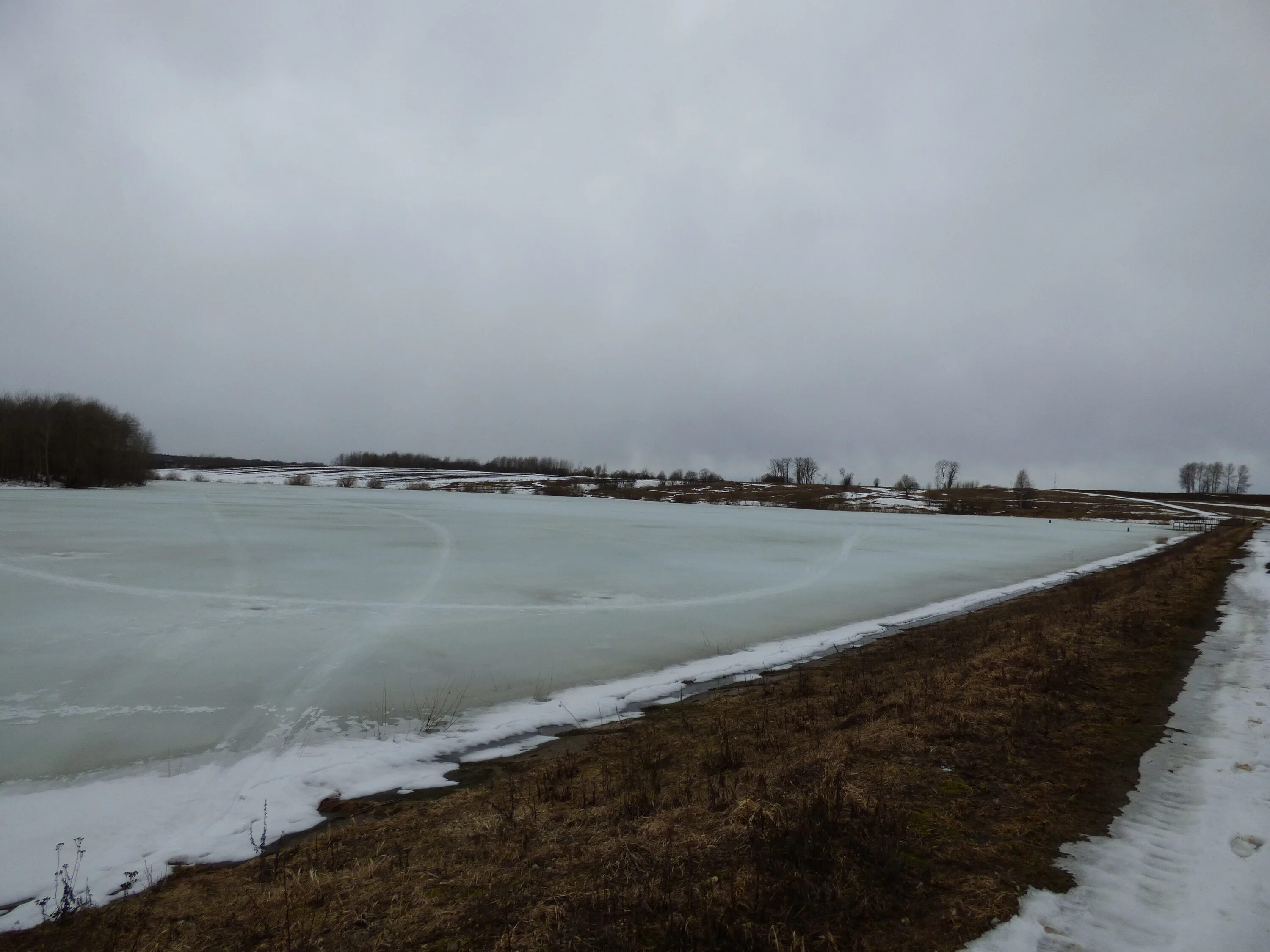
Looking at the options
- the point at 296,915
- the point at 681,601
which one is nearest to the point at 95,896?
the point at 296,915

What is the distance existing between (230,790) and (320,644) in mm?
3943

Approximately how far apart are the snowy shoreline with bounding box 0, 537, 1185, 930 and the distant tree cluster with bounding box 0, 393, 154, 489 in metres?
73.8

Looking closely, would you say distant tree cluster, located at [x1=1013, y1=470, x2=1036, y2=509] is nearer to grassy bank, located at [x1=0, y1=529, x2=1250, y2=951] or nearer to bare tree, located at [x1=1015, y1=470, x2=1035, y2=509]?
bare tree, located at [x1=1015, y1=470, x2=1035, y2=509]

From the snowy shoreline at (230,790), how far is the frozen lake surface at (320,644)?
22 millimetres

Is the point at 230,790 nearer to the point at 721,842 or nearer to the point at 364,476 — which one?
the point at 721,842

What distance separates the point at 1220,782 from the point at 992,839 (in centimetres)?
208

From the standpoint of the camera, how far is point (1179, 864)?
3311 mm

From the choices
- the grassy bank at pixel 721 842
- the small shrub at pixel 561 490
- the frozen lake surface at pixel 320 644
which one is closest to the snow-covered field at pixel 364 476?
the small shrub at pixel 561 490

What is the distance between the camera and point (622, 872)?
3.22 m

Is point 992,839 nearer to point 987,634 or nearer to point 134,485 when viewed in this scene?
point 987,634

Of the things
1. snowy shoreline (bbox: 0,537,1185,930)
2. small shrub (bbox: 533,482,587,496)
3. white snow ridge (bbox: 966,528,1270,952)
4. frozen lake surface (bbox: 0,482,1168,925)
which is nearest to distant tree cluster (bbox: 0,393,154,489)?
small shrub (bbox: 533,482,587,496)

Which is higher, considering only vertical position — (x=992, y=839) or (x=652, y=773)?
(x=992, y=839)

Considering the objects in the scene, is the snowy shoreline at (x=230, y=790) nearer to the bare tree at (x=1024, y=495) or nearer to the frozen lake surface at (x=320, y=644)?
the frozen lake surface at (x=320, y=644)

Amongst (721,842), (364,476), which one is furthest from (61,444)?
(721,842)
